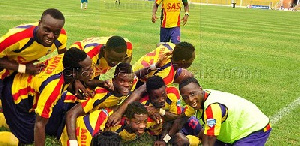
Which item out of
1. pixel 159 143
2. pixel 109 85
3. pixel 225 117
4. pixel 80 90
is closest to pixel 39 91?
pixel 80 90

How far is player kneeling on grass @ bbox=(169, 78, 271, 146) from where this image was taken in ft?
12.8

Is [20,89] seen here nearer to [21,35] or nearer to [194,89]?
[21,35]

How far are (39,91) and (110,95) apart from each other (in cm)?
83

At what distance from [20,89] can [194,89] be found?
2.08 meters

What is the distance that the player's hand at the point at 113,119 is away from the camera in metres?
4.43

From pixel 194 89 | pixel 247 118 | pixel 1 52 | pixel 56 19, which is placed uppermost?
pixel 56 19

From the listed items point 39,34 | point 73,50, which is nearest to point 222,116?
point 73,50


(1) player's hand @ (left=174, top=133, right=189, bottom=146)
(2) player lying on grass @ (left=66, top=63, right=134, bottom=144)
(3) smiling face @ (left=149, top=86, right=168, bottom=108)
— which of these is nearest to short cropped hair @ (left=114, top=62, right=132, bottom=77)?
(2) player lying on grass @ (left=66, top=63, right=134, bottom=144)

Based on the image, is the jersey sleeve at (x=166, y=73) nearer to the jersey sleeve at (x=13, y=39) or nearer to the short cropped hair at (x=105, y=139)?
the short cropped hair at (x=105, y=139)

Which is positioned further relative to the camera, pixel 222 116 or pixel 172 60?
pixel 172 60

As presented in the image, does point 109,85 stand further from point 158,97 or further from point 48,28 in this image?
point 48,28

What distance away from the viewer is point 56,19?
163 inches

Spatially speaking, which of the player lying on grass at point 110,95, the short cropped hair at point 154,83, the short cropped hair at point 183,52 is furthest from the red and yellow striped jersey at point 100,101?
the short cropped hair at point 183,52

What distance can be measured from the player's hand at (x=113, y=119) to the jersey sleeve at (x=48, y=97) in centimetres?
73
